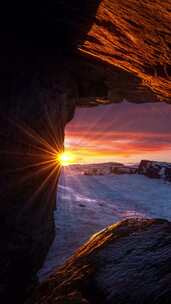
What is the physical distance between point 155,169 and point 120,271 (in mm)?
26725

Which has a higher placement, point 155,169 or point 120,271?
point 155,169

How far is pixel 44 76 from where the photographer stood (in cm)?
712

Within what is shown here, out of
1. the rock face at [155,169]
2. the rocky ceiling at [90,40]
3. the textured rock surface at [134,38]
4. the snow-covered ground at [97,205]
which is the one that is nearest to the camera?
the textured rock surface at [134,38]

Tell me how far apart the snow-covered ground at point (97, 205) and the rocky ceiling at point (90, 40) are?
5.79 meters

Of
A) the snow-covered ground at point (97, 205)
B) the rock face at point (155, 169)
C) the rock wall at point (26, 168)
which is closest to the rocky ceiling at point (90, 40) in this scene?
the rock wall at point (26, 168)

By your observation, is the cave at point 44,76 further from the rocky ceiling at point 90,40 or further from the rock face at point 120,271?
the rock face at point 120,271

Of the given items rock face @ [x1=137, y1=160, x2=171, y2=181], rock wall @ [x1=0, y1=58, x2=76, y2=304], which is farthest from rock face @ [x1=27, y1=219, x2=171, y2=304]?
rock face @ [x1=137, y1=160, x2=171, y2=181]

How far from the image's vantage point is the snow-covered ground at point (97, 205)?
35.6 ft

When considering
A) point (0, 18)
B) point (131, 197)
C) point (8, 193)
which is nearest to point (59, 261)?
point (8, 193)

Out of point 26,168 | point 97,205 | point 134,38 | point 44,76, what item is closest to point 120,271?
point 134,38

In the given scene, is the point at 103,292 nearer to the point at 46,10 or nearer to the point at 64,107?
the point at 46,10

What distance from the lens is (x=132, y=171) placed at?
30.2m

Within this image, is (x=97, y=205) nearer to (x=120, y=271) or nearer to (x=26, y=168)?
(x=26, y=168)

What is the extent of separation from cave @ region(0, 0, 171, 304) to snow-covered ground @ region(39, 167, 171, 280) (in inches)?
74.2
